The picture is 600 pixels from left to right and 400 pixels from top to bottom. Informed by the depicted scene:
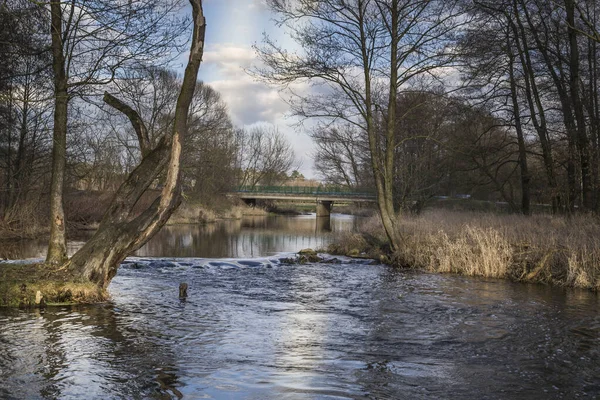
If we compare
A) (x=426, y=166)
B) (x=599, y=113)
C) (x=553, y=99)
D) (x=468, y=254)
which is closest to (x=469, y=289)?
(x=468, y=254)

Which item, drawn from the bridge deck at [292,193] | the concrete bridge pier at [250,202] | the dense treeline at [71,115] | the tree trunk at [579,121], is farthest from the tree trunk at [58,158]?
the concrete bridge pier at [250,202]

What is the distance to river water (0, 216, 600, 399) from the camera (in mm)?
5906

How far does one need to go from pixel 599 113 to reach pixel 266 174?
4742 cm

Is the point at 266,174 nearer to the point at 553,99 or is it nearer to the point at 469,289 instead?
the point at 553,99

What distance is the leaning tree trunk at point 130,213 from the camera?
9883mm

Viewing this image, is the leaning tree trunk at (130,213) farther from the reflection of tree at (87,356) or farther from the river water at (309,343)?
the reflection of tree at (87,356)

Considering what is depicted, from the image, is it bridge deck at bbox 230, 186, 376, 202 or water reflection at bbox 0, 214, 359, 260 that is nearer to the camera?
water reflection at bbox 0, 214, 359, 260

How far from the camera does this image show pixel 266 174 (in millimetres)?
65500

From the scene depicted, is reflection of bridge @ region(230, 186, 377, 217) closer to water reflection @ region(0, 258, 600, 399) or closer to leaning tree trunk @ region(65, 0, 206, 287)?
water reflection @ region(0, 258, 600, 399)

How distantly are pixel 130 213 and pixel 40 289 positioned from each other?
2040mm

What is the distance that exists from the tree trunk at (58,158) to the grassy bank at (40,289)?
1.37 ft

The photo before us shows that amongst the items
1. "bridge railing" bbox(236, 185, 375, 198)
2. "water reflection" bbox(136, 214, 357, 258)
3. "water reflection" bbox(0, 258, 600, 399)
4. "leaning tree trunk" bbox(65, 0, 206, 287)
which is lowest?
"water reflection" bbox(0, 258, 600, 399)

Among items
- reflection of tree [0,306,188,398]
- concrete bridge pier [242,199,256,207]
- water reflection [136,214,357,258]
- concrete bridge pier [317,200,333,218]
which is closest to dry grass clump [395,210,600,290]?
water reflection [136,214,357,258]

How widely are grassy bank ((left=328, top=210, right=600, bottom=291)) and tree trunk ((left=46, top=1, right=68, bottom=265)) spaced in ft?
32.0
